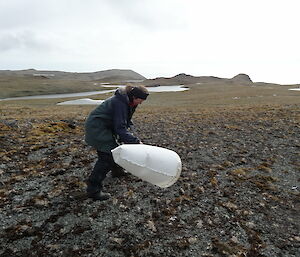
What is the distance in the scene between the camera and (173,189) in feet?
25.8

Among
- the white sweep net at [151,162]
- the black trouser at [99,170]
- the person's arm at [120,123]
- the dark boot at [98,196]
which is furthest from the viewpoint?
the dark boot at [98,196]

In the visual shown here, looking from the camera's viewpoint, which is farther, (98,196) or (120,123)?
(98,196)

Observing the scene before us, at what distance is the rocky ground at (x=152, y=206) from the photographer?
17.6 feet

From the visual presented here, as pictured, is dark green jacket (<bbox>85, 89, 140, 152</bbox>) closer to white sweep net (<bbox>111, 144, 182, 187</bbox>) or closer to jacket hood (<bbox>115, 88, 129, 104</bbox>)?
jacket hood (<bbox>115, 88, 129, 104</bbox>)

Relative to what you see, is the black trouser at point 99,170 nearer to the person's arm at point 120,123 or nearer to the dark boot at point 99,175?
the dark boot at point 99,175

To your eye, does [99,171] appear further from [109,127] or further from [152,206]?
[152,206]

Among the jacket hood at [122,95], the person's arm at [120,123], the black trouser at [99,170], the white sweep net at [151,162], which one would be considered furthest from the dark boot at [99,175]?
the jacket hood at [122,95]

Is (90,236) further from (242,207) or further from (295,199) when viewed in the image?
(295,199)

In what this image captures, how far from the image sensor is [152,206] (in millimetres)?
6855

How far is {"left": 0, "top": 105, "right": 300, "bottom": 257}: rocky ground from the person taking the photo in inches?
211

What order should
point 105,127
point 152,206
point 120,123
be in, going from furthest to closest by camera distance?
point 152,206
point 105,127
point 120,123

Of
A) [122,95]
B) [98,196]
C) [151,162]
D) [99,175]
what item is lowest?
[98,196]

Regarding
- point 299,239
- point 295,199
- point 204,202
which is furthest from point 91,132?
point 295,199

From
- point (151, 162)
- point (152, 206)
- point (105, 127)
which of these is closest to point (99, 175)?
point (105, 127)
